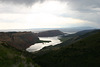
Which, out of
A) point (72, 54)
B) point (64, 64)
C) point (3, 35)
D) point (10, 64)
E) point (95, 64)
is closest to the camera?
point (10, 64)

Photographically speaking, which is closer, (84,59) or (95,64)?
(95,64)

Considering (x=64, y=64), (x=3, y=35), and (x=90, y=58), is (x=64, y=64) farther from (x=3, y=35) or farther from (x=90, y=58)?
(x=3, y=35)

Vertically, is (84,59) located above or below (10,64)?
below

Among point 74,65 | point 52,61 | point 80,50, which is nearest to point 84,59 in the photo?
point 74,65

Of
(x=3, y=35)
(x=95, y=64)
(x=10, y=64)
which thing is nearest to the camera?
(x=10, y=64)

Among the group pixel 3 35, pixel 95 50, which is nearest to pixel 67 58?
pixel 95 50

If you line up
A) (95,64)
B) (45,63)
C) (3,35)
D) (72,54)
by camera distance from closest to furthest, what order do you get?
(95,64)
(45,63)
(72,54)
(3,35)

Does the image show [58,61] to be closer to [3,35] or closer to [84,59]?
[84,59]

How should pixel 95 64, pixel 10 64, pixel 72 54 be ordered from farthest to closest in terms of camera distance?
pixel 72 54 → pixel 95 64 → pixel 10 64

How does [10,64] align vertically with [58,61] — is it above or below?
above
